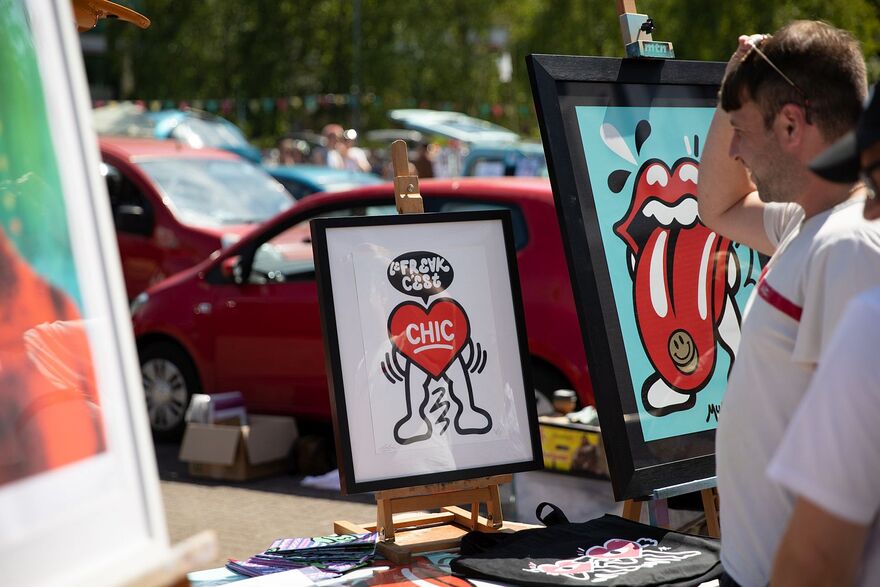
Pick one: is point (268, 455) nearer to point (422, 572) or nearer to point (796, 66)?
point (422, 572)

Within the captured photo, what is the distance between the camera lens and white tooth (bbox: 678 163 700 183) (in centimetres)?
326

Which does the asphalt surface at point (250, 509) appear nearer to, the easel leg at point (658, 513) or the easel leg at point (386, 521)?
the easel leg at point (386, 521)

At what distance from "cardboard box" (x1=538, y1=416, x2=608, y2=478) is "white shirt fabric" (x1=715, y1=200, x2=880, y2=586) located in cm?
238

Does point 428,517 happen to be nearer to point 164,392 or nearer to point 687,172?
point 687,172

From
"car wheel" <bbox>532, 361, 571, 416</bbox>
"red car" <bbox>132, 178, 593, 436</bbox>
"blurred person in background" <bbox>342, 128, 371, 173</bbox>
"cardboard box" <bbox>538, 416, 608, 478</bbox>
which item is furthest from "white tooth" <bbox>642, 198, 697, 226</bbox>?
"blurred person in background" <bbox>342, 128, 371, 173</bbox>

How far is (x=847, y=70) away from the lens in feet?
6.48

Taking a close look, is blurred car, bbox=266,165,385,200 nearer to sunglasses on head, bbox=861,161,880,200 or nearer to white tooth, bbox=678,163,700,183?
white tooth, bbox=678,163,700,183

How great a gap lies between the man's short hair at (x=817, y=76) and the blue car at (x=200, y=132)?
15797 mm

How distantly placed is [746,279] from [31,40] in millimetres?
2390

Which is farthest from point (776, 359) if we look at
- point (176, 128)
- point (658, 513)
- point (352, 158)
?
point (176, 128)

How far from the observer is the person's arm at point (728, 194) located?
2.69 meters

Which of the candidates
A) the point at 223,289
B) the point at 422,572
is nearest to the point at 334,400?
the point at 422,572

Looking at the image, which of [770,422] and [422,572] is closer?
[770,422]

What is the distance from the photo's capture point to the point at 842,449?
1.44 meters
